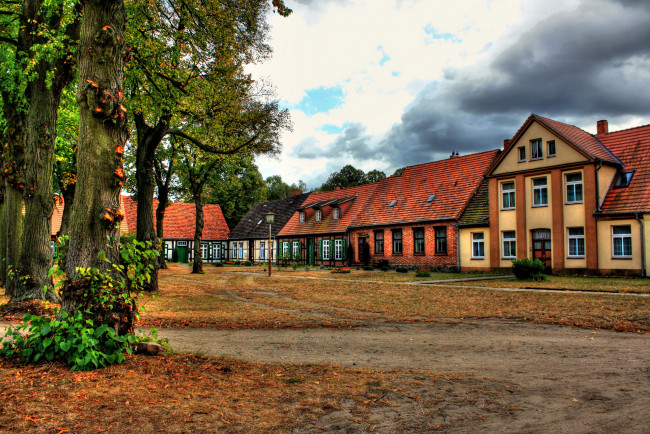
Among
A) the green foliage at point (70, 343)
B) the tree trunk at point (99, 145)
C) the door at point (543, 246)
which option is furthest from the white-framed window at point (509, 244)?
the green foliage at point (70, 343)

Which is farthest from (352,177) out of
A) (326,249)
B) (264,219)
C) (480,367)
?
(480,367)

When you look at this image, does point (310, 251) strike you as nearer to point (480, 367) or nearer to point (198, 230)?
point (198, 230)

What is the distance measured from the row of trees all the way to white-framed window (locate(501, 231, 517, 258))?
17.0m

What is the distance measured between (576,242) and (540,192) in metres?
3.51

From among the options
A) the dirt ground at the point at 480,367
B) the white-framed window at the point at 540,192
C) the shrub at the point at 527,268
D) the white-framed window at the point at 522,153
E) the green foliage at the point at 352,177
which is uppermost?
the green foliage at the point at 352,177

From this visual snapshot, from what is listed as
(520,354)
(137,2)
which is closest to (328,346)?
(520,354)

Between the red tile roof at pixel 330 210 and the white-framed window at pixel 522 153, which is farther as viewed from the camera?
the red tile roof at pixel 330 210

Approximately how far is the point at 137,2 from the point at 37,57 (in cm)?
321

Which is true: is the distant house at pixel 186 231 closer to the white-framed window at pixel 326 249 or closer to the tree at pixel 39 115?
the white-framed window at pixel 326 249

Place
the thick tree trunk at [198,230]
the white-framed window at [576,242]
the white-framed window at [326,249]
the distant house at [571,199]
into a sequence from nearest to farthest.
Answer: the distant house at [571,199], the white-framed window at [576,242], the thick tree trunk at [198,230], the white-framed window at [326,249]

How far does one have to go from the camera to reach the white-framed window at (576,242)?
24094 millimetres

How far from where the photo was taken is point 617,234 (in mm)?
22703

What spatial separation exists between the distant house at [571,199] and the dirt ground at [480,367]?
16.4m

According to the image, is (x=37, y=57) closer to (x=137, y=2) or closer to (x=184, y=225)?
(x=137, y=2)
